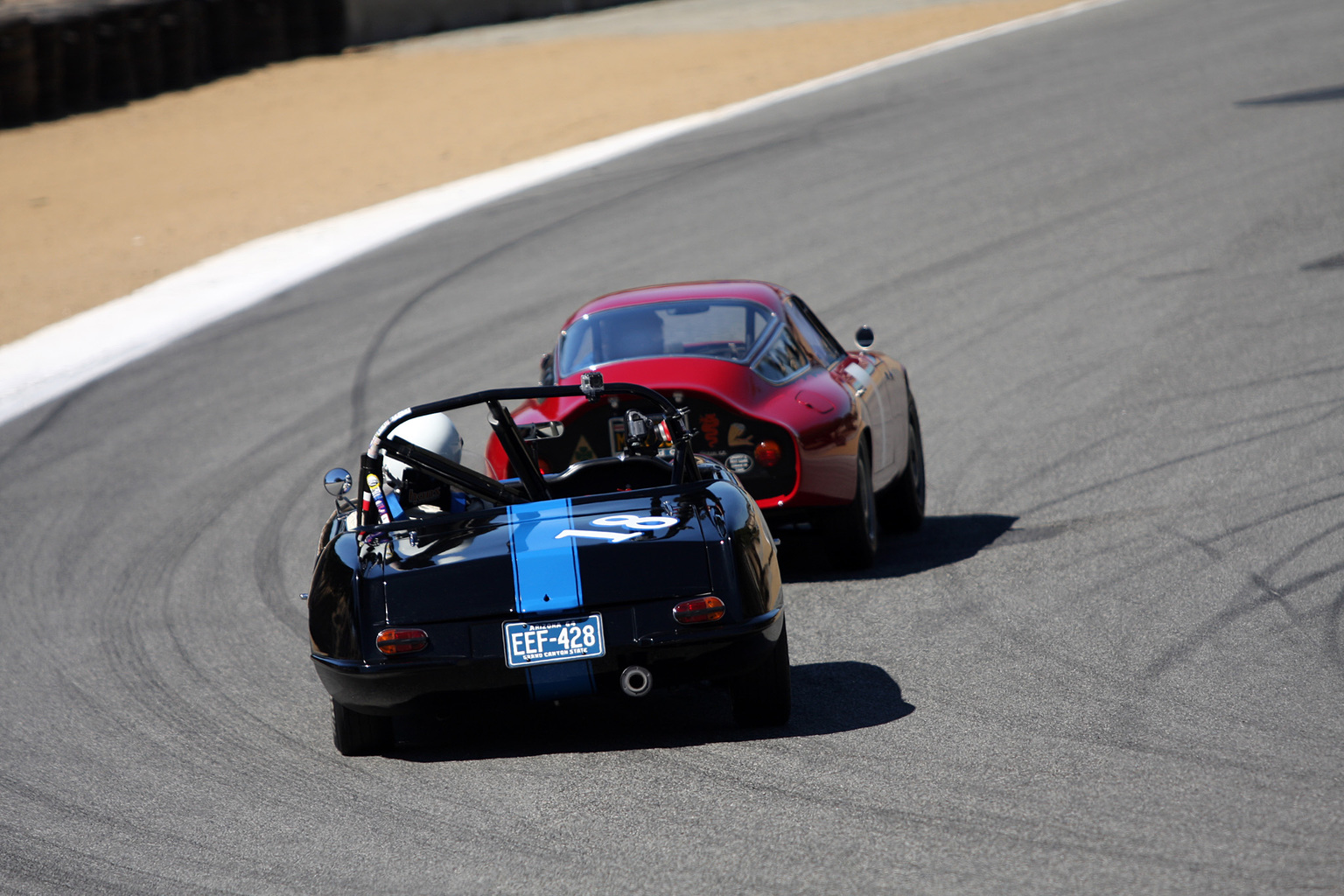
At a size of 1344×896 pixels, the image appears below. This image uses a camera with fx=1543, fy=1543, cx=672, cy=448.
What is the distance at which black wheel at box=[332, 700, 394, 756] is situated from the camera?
5.46 m

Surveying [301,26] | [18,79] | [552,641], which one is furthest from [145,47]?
[552,641]

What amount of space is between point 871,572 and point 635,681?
2.83 metres

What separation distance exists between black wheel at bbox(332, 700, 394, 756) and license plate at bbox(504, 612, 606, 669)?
71 cm

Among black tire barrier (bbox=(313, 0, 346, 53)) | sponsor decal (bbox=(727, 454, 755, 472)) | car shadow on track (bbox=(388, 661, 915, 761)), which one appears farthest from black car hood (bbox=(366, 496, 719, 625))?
black tire barrier (bbox=(313, 0, 346, 53))

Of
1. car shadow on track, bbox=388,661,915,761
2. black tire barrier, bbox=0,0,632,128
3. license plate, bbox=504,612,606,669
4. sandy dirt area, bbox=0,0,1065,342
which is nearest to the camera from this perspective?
license plate, bbox=504,612,606,669

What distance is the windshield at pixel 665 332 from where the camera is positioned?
782 cm

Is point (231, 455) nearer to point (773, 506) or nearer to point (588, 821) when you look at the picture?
point (773, 506)

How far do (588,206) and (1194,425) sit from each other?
9.61 meters

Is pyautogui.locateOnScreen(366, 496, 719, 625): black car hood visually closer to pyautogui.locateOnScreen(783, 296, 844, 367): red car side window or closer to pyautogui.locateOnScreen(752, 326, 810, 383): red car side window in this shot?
pyautogui.locateOnScreen(752, 326, 810, 383): red car side window

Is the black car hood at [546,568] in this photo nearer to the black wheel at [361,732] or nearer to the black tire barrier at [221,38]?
the black wheel at [361,732]

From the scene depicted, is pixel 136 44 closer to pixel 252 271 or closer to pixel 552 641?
pixel 252 271

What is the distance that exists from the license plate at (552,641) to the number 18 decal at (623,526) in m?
0.29

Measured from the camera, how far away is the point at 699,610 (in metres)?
5.09

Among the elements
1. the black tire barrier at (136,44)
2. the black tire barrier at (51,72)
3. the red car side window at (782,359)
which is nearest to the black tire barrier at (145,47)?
the black tire barrier at (136,44)
